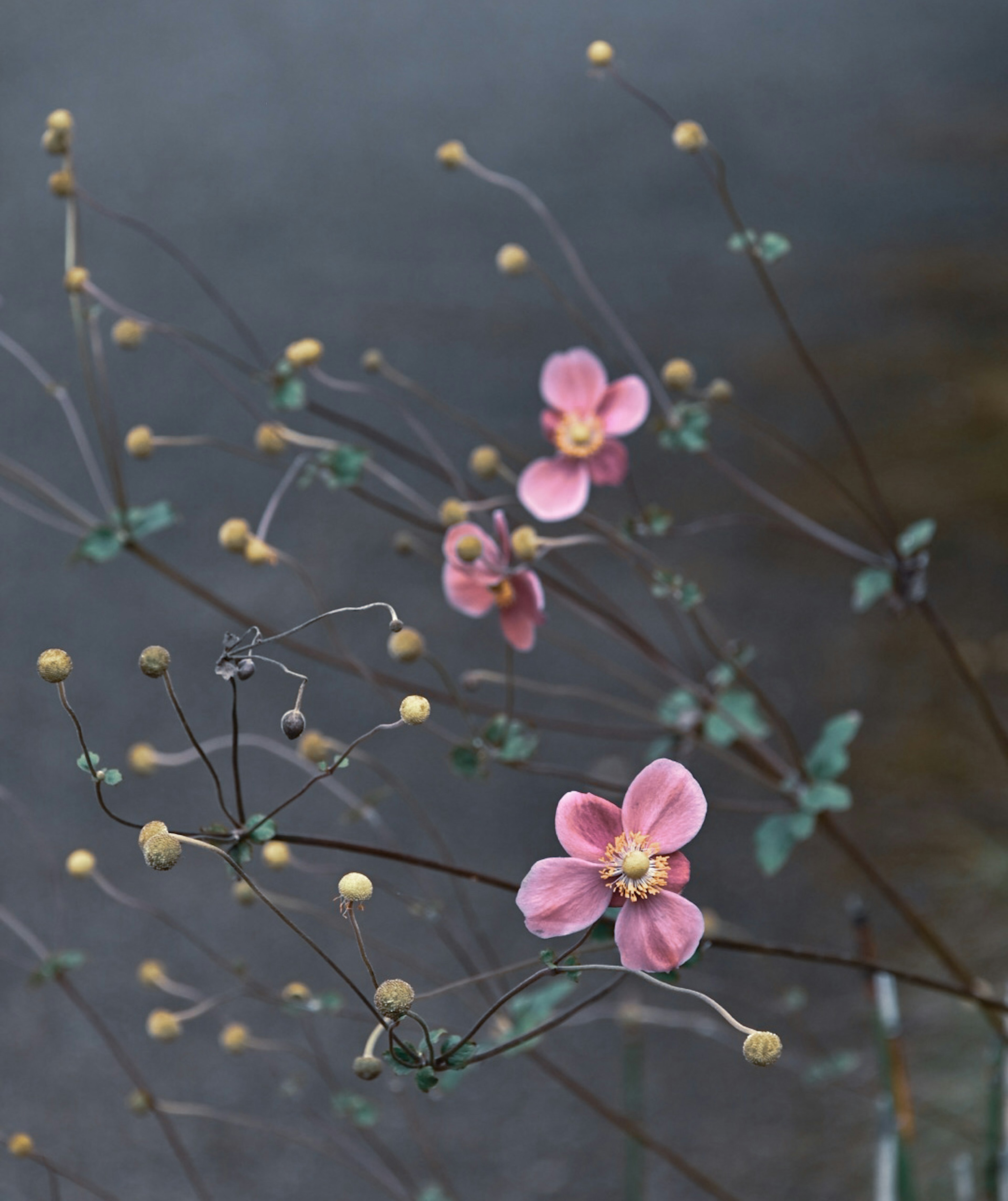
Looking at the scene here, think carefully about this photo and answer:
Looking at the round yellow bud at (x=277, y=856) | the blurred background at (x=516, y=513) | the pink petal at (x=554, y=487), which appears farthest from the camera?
the blurred background at (x=516, y=513)

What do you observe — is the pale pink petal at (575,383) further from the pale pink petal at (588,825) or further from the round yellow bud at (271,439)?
the pale pink petal at (588,825)

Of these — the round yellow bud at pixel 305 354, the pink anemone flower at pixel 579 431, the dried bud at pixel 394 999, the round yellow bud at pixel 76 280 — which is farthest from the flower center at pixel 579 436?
the dried bud at pixel 394 999

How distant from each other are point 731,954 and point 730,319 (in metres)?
0.76

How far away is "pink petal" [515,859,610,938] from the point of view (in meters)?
0.31

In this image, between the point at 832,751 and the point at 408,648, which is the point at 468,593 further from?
the point at 832,751

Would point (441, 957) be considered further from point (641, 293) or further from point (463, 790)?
point (641, 293)

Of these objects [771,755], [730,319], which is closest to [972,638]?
[730,319]

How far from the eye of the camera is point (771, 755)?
0.56 meters

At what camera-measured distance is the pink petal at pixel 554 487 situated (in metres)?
0.52

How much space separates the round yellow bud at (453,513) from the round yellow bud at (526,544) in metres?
0.02

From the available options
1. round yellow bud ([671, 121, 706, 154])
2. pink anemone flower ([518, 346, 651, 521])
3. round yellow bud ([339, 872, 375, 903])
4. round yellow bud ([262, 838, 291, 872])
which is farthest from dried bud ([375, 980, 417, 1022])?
round yellow bud ([671, 121, 706, 154])

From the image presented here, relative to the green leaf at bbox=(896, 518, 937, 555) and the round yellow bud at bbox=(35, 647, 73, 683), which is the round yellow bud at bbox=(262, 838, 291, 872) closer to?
the round yellow bud at bbox=(35, 647, 73, 683)

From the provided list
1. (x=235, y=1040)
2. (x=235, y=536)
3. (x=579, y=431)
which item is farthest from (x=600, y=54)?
(x=235, y=1040)

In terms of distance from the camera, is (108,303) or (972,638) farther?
(972,638)
